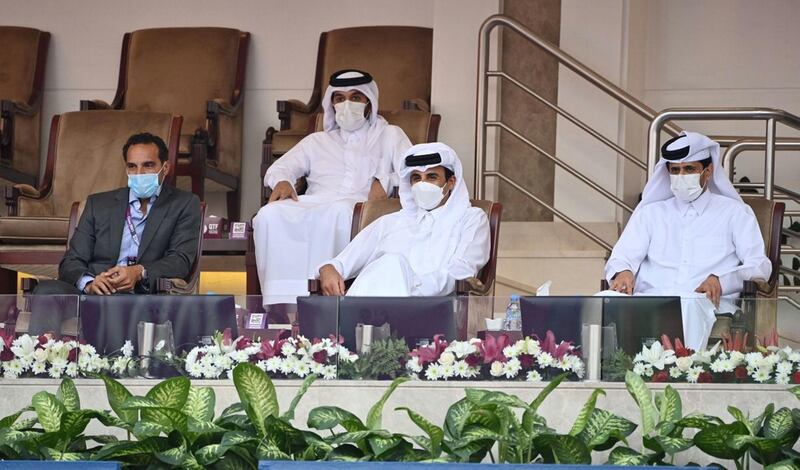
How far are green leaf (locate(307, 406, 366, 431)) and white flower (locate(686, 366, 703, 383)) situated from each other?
3.66 ft

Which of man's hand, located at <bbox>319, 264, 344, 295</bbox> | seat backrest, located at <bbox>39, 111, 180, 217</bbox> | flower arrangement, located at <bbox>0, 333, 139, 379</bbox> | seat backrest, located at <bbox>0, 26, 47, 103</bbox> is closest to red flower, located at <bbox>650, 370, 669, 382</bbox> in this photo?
flower arrangement, located at <bbox>0, 333, 139, 379</bbox>

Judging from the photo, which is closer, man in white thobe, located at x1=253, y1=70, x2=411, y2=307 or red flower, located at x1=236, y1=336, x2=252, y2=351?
red flower, located at x1=236, y1=336, x2=252, y2=351

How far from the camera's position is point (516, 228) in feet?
23.5

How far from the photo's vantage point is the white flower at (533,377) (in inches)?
141

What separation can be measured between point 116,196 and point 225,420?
3.11m

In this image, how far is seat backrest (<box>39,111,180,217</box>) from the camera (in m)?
6.95

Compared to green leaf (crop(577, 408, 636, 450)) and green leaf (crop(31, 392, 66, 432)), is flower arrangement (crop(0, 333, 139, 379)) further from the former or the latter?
green leaf (crop(577, 408, 636, 450))

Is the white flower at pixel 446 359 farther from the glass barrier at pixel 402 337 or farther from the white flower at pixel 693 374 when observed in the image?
the white flower at pixel 693 374

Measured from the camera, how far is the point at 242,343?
12.3 feet

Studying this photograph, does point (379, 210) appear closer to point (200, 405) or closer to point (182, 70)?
point (182, 70)

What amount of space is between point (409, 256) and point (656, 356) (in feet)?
7.30

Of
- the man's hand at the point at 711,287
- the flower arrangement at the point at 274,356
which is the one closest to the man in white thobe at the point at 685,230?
the man's hand at the point at 711,287

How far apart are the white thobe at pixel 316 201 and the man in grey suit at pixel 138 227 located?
680mm

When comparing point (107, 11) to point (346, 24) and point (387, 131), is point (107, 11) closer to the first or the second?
point (346, 24)
